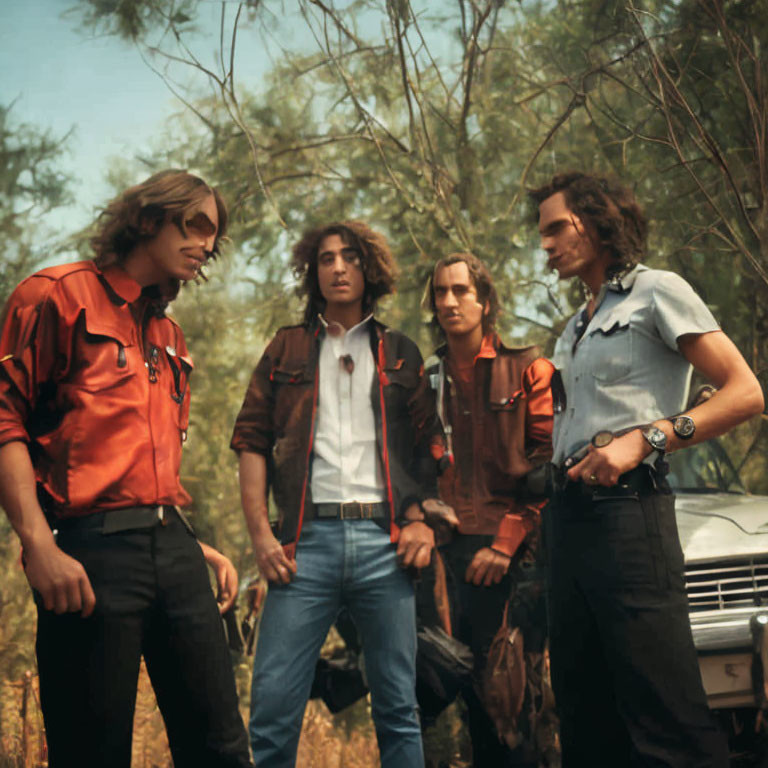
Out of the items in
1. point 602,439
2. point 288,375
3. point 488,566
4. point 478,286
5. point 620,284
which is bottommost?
point 488,566

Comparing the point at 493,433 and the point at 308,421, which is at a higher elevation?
the point at 308,421

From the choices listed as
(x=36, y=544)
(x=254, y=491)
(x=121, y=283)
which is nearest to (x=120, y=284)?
(x=121, y=283)

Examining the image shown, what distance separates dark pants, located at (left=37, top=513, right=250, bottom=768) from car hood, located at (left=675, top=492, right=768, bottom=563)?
2.34 meters

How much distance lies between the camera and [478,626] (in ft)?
12.7

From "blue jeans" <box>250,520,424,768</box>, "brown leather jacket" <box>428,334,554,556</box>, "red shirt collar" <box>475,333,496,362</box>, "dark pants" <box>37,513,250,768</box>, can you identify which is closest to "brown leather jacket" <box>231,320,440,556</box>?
"blue jeans" <box>250,520,424,768</box>

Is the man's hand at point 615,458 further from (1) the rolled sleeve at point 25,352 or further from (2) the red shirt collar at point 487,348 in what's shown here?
(1) the rolled sleeve at point 25,352

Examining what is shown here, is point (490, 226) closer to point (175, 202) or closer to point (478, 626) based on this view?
point (478, 626)

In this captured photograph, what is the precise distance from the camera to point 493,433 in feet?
12.9

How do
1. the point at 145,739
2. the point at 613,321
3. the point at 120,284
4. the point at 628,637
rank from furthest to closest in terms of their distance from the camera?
the point at 145,739 < the point at 613,321 < the point at 628,637 < the point at 120,284

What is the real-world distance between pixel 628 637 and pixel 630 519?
373mm

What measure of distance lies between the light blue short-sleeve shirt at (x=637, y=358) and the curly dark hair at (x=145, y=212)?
4.73ft

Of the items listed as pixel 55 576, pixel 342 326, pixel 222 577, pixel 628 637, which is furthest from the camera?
pixel 342 326

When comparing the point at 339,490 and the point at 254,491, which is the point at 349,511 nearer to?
the point at 339,490

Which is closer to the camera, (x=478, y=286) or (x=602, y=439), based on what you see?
(x=602, y=439)
